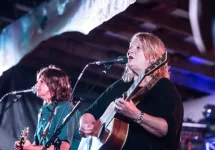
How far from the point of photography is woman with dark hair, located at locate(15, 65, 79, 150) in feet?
9.69

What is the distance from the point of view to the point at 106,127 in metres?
2.32

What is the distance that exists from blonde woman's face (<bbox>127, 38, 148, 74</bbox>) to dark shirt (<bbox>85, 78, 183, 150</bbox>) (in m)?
0.16

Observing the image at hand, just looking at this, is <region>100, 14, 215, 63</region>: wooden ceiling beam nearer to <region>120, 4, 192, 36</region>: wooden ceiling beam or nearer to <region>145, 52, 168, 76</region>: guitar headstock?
<region>120, 4, 192, 36</region>: wooden ceiling beam

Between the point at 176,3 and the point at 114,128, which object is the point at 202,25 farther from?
the point at 176,3

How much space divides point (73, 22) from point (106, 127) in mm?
1950

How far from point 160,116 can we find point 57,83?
4.75 ft

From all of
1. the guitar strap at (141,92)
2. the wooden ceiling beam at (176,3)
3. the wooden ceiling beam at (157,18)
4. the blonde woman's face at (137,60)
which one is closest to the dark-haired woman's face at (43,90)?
the blonde woman's face at (137,60)

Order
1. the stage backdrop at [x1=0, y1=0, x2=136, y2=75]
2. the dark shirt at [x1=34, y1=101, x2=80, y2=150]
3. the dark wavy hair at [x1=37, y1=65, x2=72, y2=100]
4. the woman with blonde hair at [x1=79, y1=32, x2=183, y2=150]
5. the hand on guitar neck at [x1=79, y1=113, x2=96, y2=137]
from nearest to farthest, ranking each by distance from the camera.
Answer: the woman with blonde hair at [x1=79, y1=32, x2=183, y2=150]
the hand on guitar neck at [x1=79, y1=113, x2=96, y2=137]
the dark shirt at [x1=34, y1=101, x2=80, y2=150]
the dark wavy hair at [x1=37, y1=65, x2=72, y2=100]
the stage backdrop at [x1=0, y1=0, x2=136, y2=75]

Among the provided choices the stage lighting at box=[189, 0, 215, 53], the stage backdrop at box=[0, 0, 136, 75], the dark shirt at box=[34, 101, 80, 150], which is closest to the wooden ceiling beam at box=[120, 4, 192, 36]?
the stage backdrop at box=[0, 0, 136, 75]

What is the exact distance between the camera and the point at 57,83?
335 cm

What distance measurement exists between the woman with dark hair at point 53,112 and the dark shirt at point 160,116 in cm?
85

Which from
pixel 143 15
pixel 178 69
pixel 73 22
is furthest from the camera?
pixel 178 69

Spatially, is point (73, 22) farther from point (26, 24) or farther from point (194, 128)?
point (194, 128)

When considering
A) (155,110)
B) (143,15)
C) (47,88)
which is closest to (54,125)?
(47,88)
